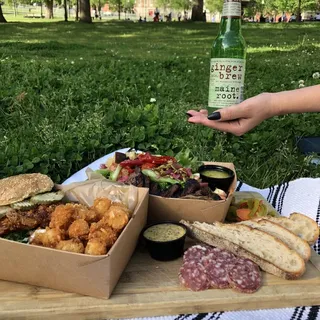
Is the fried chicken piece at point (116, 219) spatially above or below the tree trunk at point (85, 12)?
below

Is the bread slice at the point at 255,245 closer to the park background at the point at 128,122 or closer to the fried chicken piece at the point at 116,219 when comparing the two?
the fried chicken piece at the point at 116,219

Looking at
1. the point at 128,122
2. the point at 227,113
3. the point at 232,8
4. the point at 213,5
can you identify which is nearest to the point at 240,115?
the point at 227,113

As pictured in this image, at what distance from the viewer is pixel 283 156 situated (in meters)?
4.40

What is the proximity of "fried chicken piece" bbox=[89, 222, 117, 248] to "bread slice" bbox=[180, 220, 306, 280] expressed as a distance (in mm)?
450

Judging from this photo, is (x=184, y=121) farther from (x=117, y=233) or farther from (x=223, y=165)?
(x=117, y=233)

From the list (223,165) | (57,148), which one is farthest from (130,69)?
(223,165)

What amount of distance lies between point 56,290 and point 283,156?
3.04 m

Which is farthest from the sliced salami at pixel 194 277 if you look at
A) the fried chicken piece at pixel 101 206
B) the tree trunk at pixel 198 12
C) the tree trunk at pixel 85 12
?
the tree trunk at pixel 198 12

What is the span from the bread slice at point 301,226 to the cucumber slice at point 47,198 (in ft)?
3.65

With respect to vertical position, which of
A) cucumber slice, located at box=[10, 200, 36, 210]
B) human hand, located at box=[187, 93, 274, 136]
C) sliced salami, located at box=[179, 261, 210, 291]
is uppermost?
human hand, located at box=[187, 93, 274, 136]

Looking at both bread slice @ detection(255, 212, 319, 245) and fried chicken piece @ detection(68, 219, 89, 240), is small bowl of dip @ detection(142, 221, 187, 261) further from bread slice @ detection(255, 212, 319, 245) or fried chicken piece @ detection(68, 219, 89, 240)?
bread slice @ detection(255, 212, 319, 245)

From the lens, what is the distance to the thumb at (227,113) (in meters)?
2.64

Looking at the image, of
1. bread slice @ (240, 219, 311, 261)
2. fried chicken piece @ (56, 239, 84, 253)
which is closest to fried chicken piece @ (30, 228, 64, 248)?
fried chicken piece @ (56, 239, 84, 253)

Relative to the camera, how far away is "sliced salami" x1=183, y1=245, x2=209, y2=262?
2043mm
